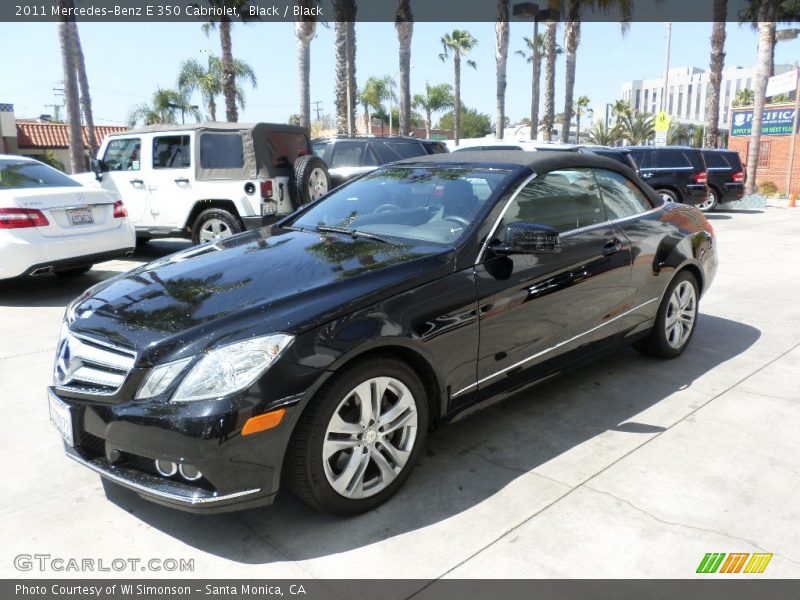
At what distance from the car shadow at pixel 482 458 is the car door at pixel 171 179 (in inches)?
241

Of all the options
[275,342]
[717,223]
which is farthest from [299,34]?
[275,342]

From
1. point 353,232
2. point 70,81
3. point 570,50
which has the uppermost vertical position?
Answer: point 570,50

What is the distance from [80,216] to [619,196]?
18.2 ft

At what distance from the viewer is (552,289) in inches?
147

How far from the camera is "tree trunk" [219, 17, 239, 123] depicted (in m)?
22.7

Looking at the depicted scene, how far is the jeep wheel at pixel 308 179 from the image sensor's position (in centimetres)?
854

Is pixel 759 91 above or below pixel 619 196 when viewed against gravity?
above

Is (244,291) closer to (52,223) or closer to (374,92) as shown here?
(52,223)

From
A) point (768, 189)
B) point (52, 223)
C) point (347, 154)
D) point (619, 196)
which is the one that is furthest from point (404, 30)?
point (619, 196)

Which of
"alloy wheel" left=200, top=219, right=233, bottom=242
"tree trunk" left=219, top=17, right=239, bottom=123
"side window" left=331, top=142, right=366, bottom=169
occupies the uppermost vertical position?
"tree trunk" left=219, top=17, right=239, bottom=123

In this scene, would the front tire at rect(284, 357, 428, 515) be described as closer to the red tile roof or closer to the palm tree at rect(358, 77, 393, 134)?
the red tile roof

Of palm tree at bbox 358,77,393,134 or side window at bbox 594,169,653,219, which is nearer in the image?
side window at bbox 594,169,653,219

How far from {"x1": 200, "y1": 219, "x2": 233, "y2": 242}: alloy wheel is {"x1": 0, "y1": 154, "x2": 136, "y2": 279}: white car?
1217 millimetres

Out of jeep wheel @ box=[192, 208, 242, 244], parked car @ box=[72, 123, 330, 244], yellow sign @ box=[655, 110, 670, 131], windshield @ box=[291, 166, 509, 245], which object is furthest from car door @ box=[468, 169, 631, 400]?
yellow sign @ box=[655, 110, 670, 131]
